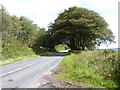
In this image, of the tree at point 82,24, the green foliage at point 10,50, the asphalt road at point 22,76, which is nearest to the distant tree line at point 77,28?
the tree at point 82,24

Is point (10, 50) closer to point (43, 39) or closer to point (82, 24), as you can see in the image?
point (82, 24)

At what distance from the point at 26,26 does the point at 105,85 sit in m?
35.4

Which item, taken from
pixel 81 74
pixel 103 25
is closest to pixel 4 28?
pixel 81 74

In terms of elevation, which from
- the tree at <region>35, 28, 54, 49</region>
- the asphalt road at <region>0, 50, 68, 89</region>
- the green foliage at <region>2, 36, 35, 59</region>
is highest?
the tree at <region>35, 28, 54, 49</region>

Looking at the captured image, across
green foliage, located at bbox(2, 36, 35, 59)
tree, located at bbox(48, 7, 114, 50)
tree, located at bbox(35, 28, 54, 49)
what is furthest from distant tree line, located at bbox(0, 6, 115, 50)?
green foliage, located at bbox(2, 36, 35, 59)

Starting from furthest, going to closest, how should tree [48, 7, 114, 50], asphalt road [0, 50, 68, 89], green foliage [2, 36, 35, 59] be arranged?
1. tree [48, 7, 114, 50]
2. green foliage [2, 36, 35, 59]
3. asphalt road [0, 50, 68, 89]

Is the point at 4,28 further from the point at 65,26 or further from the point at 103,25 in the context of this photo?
the point at 103,25

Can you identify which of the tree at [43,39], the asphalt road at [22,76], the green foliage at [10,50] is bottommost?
the asphalt road at [22,76]

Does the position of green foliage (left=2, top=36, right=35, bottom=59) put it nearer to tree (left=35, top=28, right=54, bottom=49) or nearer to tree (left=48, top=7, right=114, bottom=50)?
tree (left=48, top=7, right=114, bottom=50)

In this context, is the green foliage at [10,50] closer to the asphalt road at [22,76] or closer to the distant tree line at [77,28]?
the distant tree line at [77,28]

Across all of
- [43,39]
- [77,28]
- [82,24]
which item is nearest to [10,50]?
[77,28]

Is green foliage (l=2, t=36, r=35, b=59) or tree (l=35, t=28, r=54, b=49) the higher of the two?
tree (l=35, t=28, r=54, b=49)

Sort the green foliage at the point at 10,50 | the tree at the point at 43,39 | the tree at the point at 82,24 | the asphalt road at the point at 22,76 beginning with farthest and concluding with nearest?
the tree at the point at 43,39, the tree at the point at 82,24, the green foliage at the point at 10,50, the asphalt road at the point at 22,76

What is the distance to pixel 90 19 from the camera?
1197 inches
